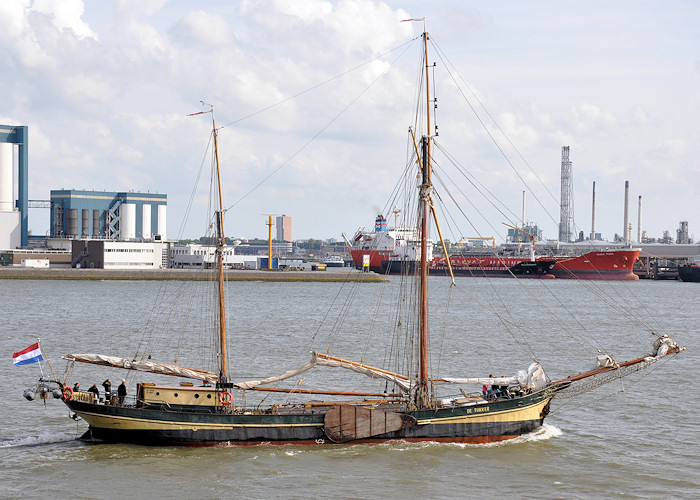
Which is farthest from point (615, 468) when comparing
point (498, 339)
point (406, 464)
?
point (498, 339)

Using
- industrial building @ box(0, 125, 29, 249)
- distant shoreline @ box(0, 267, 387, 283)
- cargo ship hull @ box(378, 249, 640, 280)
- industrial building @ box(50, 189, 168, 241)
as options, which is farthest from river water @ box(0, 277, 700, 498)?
industrial building @ box(50, 189, 168, 241)

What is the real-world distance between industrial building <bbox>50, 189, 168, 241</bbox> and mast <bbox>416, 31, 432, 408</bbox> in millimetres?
123878

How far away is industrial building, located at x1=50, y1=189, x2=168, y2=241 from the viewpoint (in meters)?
156

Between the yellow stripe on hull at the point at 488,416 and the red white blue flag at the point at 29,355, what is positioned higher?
the red white blue flag at the point at 29,355

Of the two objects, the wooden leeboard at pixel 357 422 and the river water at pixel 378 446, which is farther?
the wooden leeboard at pixel 357 422

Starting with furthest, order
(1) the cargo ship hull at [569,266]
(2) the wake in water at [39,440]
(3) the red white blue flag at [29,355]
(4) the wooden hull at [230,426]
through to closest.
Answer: (1) the cargo ship hull at [569,266]
(4) the wooden hull at [230,426]
(2) the wake in water at [39,440]
(3) the red white blue flag at [29,355]

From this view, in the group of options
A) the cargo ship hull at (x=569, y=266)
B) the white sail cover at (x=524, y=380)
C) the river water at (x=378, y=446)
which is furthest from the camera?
the cargo ship hull at (x=569, y=266)

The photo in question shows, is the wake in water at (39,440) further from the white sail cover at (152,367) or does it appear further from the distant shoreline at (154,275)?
the distant shoreline at (154,275)

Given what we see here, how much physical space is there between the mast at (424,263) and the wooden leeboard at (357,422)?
1419mm

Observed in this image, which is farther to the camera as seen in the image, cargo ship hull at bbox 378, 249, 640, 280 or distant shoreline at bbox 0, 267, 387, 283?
cargo ship hull at bbox 378, 249, 640, 280

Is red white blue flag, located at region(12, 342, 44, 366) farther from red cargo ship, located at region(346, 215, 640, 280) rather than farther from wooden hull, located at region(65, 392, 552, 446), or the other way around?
red cargo ship, located at region(346, 215, 640, 280)

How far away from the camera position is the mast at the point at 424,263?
1184 inches

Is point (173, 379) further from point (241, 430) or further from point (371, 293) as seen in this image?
point (371, 293)

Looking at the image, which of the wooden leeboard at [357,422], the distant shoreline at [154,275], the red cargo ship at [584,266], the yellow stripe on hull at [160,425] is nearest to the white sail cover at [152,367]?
the yellow stripe on hull at [160,425]
